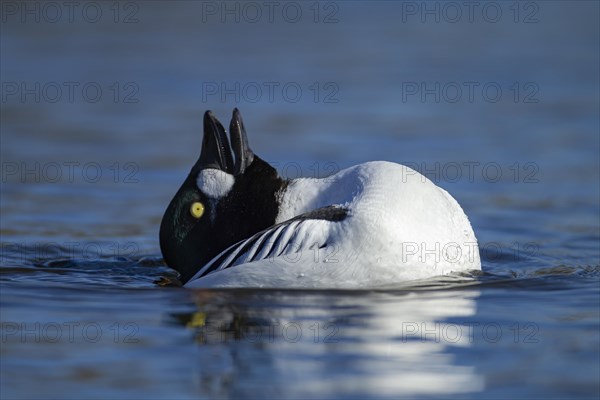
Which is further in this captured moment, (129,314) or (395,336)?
(129,314)

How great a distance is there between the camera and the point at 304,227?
9.20m

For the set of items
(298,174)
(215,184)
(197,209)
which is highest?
(298,174)

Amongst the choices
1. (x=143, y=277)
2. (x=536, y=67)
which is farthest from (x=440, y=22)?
(x=143, y=277)

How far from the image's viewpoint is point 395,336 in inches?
319

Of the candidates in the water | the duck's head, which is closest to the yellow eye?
the duck's head

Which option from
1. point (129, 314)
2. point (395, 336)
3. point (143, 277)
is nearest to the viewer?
point (395, 336)

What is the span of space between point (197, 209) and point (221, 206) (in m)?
0.19

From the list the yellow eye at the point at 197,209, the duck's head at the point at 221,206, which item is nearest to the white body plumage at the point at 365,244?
the duck's head at the point at 221,206

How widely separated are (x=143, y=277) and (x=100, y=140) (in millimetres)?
5527

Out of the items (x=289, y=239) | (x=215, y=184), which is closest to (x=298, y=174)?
(x=215, y=184)

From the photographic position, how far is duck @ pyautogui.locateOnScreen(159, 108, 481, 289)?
9.12 meters

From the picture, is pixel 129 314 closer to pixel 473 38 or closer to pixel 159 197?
pixel 159 197

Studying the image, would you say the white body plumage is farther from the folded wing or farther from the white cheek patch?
the white cheek patch

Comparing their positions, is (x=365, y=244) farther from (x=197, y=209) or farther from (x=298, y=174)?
(x=298, y=174)
